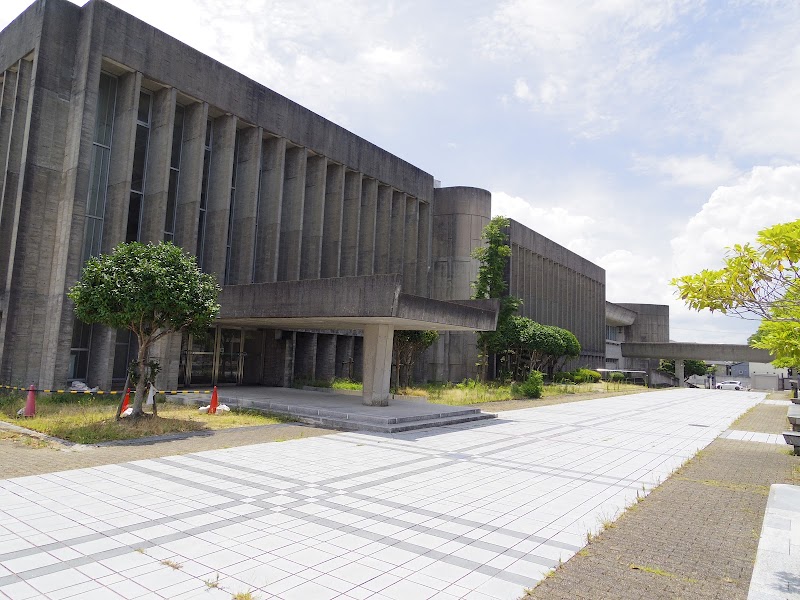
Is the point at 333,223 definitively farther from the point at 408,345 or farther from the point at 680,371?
the point at 680,371

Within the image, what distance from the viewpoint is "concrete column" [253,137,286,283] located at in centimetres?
2586

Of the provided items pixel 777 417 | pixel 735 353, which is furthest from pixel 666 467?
pixel 735 353

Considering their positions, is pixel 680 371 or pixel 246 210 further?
pixel 680 371

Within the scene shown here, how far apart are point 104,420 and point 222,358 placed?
11.9m

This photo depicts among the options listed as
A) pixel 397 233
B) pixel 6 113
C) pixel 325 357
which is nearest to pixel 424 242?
pixel 397 233

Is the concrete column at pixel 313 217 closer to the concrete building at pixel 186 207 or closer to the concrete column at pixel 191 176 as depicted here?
the concrete building at pixel 186 207

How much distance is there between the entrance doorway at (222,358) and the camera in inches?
948

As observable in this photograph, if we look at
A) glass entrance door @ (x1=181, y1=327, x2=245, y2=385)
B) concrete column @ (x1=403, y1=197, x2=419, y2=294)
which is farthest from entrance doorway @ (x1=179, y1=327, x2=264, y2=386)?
concrete column @ (x1=403, y1=197, x2=419, y2=294)

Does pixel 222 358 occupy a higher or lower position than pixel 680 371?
lower

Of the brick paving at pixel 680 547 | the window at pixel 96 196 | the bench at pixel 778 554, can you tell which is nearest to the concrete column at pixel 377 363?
the brick paving at pixel 680 547

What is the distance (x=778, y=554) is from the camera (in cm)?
571

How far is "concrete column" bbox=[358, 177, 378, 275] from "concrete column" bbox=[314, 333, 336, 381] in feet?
15.8

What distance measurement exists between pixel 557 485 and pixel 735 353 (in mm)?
55802

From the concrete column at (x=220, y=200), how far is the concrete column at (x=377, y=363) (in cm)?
919
